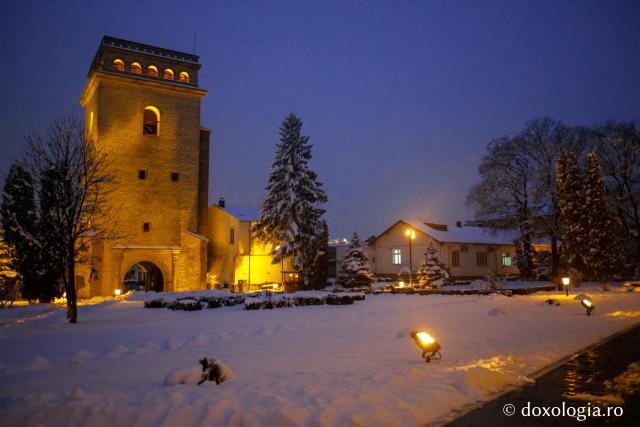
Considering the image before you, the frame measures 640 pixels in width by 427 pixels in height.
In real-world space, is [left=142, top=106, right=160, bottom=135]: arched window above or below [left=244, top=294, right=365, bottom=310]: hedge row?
above

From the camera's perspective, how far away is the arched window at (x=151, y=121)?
3444 cm

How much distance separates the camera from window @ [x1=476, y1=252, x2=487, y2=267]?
50.7 meters

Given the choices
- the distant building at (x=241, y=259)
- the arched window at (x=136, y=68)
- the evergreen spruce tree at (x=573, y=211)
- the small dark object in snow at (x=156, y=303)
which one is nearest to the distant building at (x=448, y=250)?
the evergreen spruce tree at (x=573, y=211)

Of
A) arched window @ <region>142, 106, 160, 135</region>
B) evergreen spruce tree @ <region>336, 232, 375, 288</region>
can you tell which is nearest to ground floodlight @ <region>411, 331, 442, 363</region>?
evergreen spruce tree @ <region>336, 232, 375, 288</region>

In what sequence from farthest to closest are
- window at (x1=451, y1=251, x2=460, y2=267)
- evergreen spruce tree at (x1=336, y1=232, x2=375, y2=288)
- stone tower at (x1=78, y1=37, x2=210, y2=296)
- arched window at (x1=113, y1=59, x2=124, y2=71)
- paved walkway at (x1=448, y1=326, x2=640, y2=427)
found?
window at (x1=451, y1=251, x2=460, y2=267) < evergreen spruce tree at (x1=336, y1=232, x2=375, y2=288) < arched window at (x1=113, y1=59, x2=124, y2=71) < stone tower at (x1=78, y1=37, x2=210, y2=296) < paved walkway at (x1=448, y1=326, x2=640, y2=427)

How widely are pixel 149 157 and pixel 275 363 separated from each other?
28518 mm

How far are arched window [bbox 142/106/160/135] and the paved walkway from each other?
31994 millimetres

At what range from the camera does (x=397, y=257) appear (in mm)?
51656

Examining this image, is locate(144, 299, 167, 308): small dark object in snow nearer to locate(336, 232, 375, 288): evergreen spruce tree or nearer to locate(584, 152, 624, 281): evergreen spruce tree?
locate(336, 232, 375, 288): evergreen spruce tree

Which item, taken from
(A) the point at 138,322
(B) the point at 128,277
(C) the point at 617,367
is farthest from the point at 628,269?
(B) the point at 128,277

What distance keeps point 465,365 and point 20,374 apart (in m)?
8.25

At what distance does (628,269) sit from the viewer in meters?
41.3

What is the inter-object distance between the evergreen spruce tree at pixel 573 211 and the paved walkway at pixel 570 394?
2521 cm

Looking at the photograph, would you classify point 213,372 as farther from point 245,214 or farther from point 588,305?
point 245,214
